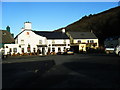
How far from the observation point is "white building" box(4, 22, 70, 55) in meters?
51.8

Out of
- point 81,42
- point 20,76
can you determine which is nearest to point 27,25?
point 81,42

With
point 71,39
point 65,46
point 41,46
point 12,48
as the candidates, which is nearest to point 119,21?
point 71,39

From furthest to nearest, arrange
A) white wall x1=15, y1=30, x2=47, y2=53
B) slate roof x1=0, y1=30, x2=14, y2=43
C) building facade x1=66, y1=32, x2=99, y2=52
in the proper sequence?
building facade x1=66, y1=32, x2=99, y2=52
white wall x1=15, y1=30, x2=47, y2=53
slate roof x1=0, y1=30, x2=14, y2=43

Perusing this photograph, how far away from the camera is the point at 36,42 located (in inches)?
2146

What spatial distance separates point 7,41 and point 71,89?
156ft

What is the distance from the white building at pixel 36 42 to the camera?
170 ft

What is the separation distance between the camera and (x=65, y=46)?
56438 millimetres

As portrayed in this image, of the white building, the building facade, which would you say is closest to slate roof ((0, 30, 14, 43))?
the white building

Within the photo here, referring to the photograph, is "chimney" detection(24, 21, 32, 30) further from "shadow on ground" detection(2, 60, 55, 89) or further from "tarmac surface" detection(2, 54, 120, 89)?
"shadow on ground" detection(2, 60, 55, 89)

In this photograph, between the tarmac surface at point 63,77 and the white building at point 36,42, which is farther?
the white building at point 36,42

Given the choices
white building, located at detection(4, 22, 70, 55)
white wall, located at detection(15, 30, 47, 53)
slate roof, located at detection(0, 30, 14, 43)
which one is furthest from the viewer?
white wall, located at detection(15, 30, 47, 53)

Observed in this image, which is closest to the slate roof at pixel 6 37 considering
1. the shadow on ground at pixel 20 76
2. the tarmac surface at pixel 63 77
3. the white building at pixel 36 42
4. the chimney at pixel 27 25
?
the white building at pixel 36 42

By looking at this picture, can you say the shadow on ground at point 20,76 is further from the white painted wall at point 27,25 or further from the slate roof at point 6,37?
the white painted wall at point 27,25

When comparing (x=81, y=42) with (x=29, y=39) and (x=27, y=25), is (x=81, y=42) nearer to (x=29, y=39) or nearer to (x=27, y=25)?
(x=29, y=39)
